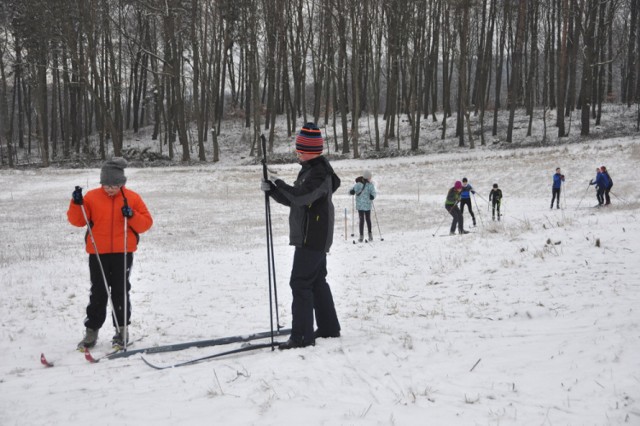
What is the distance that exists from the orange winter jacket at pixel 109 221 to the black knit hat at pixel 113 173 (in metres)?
0.20

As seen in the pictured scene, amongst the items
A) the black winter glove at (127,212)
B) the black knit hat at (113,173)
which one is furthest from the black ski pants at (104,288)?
the black knit hat at (113,173)

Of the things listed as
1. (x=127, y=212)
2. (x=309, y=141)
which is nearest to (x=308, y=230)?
(x=309, y=141)

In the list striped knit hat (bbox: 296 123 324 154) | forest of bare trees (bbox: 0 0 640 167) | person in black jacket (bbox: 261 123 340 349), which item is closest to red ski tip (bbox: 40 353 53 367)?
person in black jacket (bbox: 261 123 340 349)

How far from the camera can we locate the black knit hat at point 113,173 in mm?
5840

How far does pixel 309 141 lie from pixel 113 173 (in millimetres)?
2426

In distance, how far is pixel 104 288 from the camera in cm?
602

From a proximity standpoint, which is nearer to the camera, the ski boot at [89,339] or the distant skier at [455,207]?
the ski boot at [89,339]

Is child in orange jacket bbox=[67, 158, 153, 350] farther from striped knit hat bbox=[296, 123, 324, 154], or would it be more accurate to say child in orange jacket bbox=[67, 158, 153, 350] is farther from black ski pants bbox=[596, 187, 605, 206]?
black ski pants bbox=[596, 187, 605, 206]

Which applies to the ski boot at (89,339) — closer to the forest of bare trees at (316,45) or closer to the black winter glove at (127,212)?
the black winter glove at (127,212)

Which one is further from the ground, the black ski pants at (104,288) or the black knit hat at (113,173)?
the black knit hat at (113,173)

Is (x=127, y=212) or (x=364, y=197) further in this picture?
(x=364, y=197)

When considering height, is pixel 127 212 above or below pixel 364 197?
above

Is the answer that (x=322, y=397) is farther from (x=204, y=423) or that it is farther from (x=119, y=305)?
(x=119, y=305)

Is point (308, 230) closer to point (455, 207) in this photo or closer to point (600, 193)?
point (455, 207)
